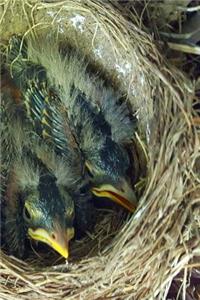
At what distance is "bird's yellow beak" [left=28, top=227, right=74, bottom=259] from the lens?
176cm

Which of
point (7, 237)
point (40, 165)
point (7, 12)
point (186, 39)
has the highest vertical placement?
point (186, 39)

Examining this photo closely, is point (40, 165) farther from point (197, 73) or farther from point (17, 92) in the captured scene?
point (197, 73)

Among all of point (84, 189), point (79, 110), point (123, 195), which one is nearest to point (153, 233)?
point (123, 195)

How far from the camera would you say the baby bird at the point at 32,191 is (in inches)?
71.0

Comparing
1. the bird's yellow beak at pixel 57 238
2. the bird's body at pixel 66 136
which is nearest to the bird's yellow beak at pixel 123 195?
the bird's body at pixel 66 136

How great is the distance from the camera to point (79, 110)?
1.97m

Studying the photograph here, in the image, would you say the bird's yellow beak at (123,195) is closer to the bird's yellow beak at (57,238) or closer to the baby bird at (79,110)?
the baby bird at (79,110)

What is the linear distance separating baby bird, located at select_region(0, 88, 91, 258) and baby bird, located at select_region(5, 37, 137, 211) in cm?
4

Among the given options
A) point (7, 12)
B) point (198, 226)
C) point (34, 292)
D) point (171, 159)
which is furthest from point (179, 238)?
point (7, 12)

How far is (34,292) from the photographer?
1.73 meters

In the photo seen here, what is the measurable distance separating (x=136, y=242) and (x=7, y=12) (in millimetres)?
711

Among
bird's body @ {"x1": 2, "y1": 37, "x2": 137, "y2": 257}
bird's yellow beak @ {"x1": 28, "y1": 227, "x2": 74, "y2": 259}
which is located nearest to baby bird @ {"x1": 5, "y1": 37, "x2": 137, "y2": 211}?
bird's body @ {"x1": 2, "y1": 37, "x2": 137, "y2": 257}

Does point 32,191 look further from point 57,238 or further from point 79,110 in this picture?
point 79,110

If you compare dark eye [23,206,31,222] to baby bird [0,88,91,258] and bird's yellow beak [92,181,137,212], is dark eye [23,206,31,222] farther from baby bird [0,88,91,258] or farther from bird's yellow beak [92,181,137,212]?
bird's yellow beak [92,181,137,212]
